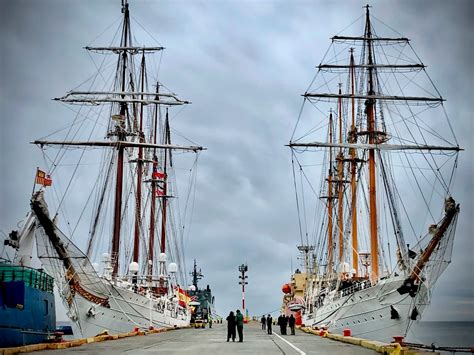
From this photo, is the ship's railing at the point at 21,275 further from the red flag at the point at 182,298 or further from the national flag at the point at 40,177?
the red flag at the point at 182,298

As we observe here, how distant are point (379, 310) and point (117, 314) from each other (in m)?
18.4

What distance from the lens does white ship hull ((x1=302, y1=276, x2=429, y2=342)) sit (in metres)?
39.8

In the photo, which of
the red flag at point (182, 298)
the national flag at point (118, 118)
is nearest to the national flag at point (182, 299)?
the red flag at point (182, 298)

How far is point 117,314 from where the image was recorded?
4528 centimetres

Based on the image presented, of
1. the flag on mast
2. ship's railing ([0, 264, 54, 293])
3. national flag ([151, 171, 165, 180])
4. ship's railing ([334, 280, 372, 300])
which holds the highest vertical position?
national flag ([151, 171, 165, 180])

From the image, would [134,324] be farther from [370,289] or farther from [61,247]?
[370,289]

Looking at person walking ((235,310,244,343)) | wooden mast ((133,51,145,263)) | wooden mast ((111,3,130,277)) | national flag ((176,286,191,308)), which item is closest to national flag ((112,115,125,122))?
wooden mast ((111,3,130,277))

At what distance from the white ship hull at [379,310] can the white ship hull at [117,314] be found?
1541 cm

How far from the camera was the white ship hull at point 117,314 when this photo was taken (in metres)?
41.4

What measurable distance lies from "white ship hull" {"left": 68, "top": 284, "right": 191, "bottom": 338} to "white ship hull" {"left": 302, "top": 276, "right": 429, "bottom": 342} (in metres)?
15.4

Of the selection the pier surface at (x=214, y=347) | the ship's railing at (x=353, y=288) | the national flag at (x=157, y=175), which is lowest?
the pier surface at (x=214, y=347)

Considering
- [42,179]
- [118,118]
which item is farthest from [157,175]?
[42,179]

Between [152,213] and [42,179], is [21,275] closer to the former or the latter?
[42,179]

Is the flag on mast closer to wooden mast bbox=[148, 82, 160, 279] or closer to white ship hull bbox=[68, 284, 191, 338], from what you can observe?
white ship hull bbox=[68, 284, 191, 338]
